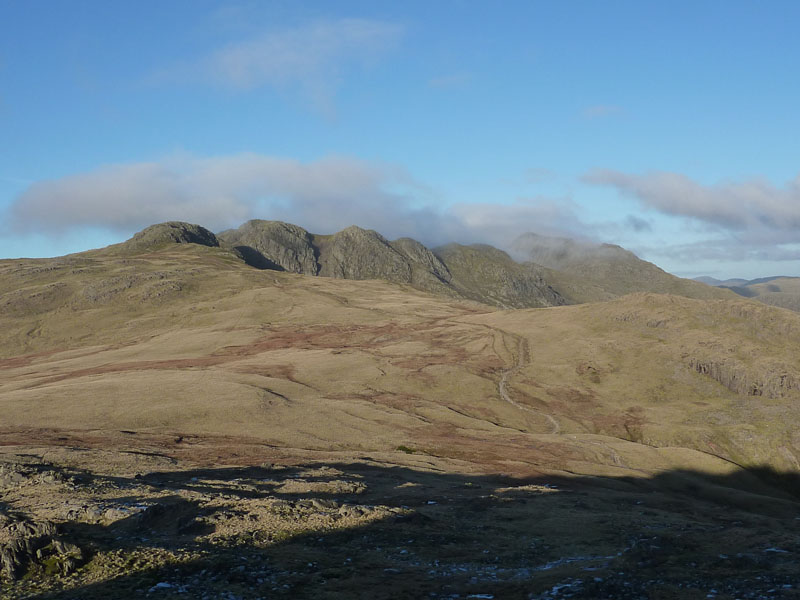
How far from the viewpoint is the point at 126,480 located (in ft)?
133

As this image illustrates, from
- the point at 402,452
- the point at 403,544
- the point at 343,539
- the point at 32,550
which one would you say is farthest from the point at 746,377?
the point at 32,550

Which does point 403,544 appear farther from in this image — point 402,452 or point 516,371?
point 516,371

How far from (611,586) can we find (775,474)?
87.3 metres

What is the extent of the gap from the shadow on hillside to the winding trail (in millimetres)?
55986

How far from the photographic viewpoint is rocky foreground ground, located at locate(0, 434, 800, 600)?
22422 mm

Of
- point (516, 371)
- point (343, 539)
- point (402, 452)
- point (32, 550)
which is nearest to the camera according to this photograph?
point (32, 550)

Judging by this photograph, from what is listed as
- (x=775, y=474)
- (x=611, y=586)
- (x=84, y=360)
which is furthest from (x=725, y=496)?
(x=84, y=360)

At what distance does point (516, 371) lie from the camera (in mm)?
127438

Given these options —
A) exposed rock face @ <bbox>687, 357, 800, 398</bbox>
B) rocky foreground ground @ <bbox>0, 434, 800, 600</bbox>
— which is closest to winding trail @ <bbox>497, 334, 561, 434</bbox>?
exposed rock face @ <bbox>687, 357, 800, 398</bbox>

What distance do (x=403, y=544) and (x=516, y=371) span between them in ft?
335

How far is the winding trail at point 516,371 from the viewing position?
10220 centimetres

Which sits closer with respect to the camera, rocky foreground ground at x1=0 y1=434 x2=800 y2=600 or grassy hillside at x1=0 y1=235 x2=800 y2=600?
rocky foreground ground at x1=0 y1=434 x2=800 y2=600

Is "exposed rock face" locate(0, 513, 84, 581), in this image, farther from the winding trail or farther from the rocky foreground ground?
the winding trail

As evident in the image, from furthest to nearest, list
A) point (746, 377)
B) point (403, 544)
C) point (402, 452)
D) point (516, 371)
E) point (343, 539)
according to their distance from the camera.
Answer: point (516, 371), point (746, 377), point (402, 452), point (403, 544), point (343, 539)
